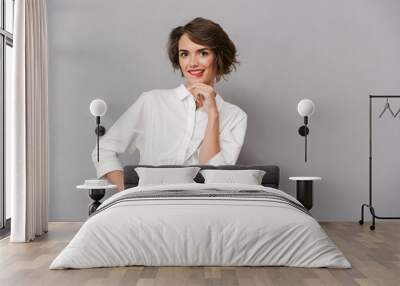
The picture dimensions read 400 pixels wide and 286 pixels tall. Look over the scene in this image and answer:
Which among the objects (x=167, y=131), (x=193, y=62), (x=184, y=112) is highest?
(x=193, y=62)

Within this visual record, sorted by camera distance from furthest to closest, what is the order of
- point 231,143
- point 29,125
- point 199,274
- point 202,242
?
1. point 231,143
2. point 29,125
3. point 202,242
4. point 199,274

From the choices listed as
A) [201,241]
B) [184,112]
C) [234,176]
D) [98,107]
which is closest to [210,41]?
[184,112]

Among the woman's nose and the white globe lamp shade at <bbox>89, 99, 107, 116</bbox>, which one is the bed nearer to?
the white globe lamp shade at <bbox>89, 99, 107, 116</bbox>

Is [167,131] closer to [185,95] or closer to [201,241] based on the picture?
[185,95]

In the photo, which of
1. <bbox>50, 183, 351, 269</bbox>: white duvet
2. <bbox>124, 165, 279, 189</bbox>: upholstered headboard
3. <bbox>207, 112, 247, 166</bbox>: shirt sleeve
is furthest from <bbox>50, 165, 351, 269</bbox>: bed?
<bbox>207, 112, 247, 166</bbox>: shirt sleeve

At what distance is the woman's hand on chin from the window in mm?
2058

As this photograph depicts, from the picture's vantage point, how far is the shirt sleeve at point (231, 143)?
696 cm

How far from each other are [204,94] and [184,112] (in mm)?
317

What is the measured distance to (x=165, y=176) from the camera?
20.7ft

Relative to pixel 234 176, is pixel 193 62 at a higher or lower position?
higher

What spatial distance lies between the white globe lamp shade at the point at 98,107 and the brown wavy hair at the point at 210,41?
97 cm

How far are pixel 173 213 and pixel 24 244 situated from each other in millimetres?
1855

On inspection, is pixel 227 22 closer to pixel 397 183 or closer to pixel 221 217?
pixel 397 183

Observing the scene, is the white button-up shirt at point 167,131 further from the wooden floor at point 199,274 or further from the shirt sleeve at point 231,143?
the wooden floor at point 199,274
